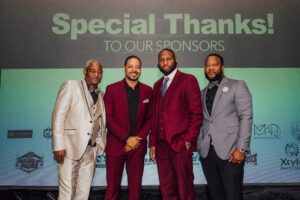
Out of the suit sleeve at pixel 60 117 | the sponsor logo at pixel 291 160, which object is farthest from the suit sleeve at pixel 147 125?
the sponsor logo at pixel 291 160

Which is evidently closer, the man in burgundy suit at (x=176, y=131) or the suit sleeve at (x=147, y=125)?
the man in burgundy suit at (x=176, y=131)

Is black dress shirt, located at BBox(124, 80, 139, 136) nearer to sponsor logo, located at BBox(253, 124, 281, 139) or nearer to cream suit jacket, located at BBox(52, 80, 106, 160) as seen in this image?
cream suit jacket, located at BBox(52, 80, 106, 160)

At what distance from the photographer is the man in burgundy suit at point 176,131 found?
259 cm

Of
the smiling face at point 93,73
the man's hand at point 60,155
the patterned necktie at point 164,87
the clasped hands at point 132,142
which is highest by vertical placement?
the smiling face at point 93,73

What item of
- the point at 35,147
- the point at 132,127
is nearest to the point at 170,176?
the point at 132,127

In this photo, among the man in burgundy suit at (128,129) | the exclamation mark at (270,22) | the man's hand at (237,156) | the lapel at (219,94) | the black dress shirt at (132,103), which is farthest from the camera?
the exclamation mark at (270,22)

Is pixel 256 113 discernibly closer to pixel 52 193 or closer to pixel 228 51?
pixel 228 51

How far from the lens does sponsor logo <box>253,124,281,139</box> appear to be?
147 inches

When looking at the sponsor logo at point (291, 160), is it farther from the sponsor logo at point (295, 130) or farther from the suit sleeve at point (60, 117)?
the suit sleeve at point (60, 117)

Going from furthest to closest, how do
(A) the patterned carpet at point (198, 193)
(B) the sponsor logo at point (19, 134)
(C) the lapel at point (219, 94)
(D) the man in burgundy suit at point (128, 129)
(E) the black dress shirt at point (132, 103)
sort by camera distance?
1. (B) the sponsor logo at point (19, 134)
2. (A) the patterned carpet at point (198, 193)
3. (E) the black dress shirt at point (132, 103)
4. (D) the man in burgundy suit at point (128, 129)
5. (C) the lapel at point (219, 94)

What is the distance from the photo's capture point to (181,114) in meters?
2.69

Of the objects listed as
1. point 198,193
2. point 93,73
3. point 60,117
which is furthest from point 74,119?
point 198,193

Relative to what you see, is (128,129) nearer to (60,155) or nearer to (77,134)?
(77,134)

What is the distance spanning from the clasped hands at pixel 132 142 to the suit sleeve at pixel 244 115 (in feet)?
2.97
